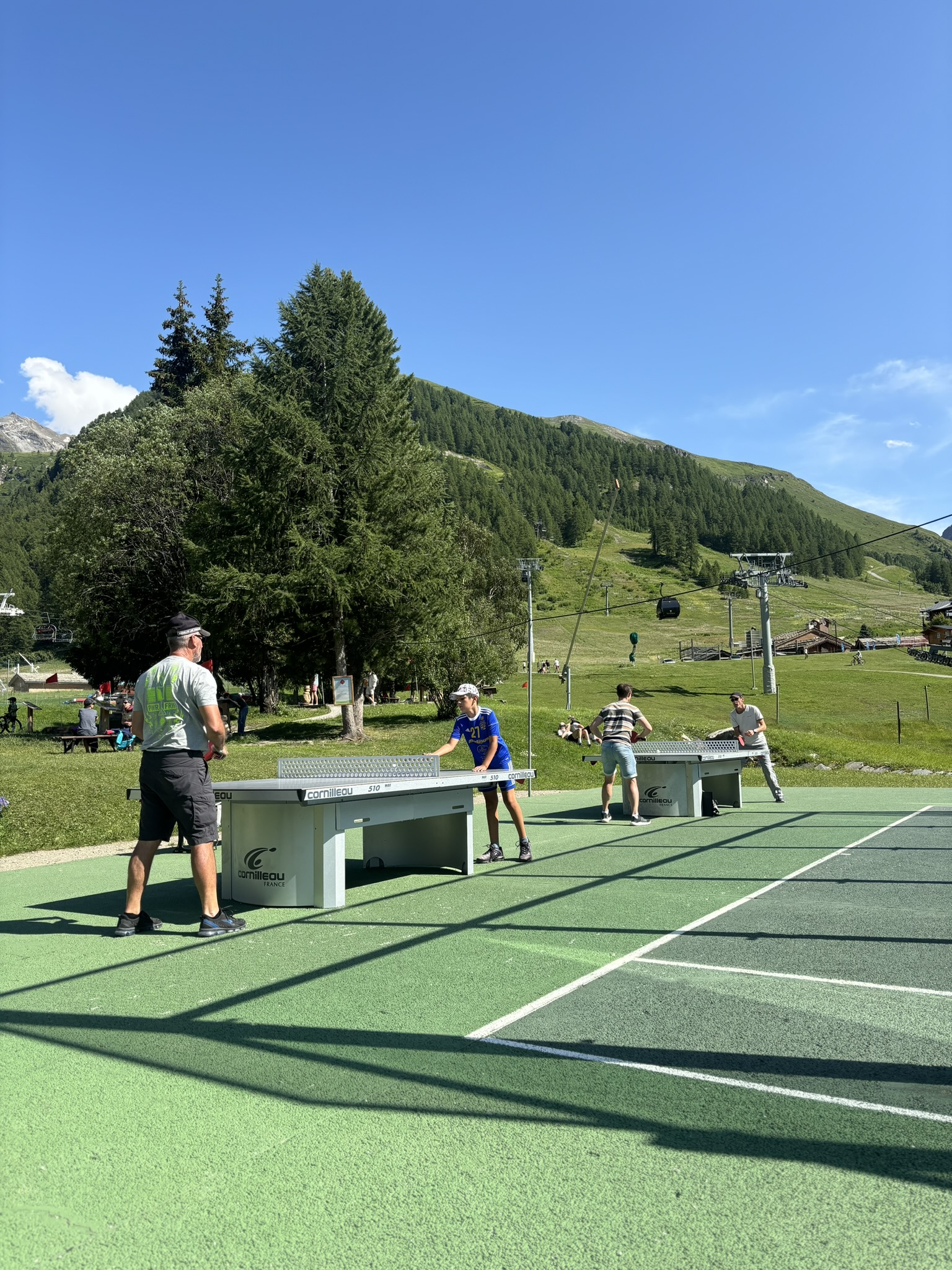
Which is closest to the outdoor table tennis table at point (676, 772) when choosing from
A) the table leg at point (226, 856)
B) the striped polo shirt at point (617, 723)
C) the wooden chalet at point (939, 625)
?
the striped polo shirt at point (617, 723)

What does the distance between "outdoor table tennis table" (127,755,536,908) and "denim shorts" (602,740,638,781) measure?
406 cm

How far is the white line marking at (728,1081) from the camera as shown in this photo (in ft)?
10.3

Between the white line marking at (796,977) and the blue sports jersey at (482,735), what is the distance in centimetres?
401

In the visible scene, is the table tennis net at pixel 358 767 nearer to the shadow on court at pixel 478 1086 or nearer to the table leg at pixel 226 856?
the table leg at pixel 226 856

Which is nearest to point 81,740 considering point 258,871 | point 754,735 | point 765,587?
point 754,735

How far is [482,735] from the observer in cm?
930

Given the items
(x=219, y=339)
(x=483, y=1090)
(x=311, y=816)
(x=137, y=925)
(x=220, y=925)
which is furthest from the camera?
(x=219, y=339)

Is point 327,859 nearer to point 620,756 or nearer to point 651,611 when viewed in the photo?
point 620,756

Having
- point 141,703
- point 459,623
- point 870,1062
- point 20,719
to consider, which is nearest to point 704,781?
point 141,703

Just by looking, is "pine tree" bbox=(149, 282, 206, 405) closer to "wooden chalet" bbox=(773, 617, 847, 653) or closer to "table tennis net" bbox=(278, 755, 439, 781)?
"table tennis net" bbox=(278, 755, 439, 781)

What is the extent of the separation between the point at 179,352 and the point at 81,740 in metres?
35.4

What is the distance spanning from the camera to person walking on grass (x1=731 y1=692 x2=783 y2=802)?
50.6 ft

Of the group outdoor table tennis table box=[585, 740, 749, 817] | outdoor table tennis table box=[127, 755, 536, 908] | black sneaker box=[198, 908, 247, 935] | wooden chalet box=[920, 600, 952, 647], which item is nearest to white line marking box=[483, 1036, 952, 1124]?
black sneaker box=[198, 908, 247, 935]

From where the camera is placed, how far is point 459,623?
34.2 metres
